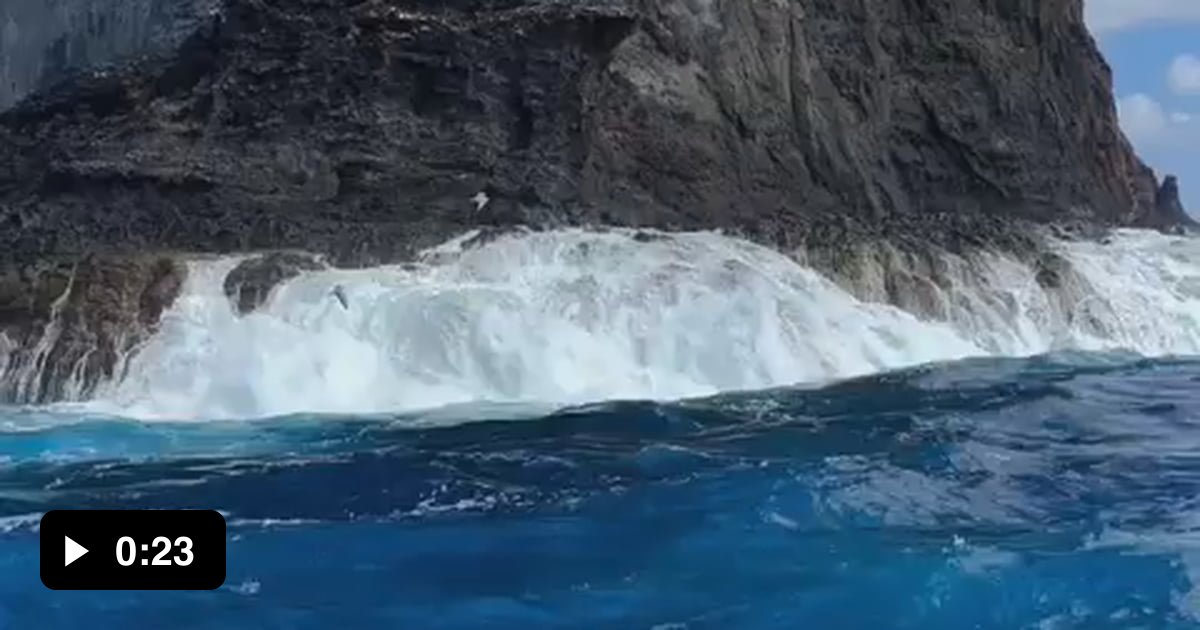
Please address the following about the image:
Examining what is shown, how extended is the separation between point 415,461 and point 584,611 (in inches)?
138

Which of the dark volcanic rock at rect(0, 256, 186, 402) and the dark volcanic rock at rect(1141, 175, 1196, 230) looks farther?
the dark volcanic rock at rect(1141, 175, 1196, 230)

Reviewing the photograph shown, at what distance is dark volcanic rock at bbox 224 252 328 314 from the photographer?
14906 mm

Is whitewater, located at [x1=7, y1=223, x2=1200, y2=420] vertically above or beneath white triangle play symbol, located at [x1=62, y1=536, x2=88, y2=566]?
above

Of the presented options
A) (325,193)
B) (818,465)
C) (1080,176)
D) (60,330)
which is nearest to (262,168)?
(325,193)

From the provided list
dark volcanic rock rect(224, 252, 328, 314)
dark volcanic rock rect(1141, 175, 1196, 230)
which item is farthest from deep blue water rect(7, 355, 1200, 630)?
dark volcanic rock rect(1141, 175, 1196, 230)

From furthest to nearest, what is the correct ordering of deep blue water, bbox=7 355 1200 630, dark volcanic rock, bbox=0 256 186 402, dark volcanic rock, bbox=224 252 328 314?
dark volcanic rock, bbox=224 252 328 314
dark volcanic rock, bbox=0 256 186 402
deep blue water, bbox=7 355 1200 630

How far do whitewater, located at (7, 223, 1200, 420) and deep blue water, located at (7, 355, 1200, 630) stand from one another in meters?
1.29

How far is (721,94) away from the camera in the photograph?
21.1m

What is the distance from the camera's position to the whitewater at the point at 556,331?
1365 centimetres

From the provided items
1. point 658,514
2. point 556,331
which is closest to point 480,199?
point 556,331

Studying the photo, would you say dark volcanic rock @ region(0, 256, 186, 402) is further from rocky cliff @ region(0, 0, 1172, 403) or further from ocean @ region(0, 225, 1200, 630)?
ocean @ region(0, 225, 1200, 630)

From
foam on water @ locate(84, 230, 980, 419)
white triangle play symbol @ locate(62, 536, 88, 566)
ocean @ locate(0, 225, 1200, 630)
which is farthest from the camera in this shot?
foam on water @ locate(84, 230, 980, 419)

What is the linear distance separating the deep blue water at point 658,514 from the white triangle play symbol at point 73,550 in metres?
0.26

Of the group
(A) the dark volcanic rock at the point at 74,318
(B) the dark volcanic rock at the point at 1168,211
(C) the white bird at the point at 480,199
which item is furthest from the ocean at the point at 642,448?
(B) the dark volcanic rock at the point at 1168,211
